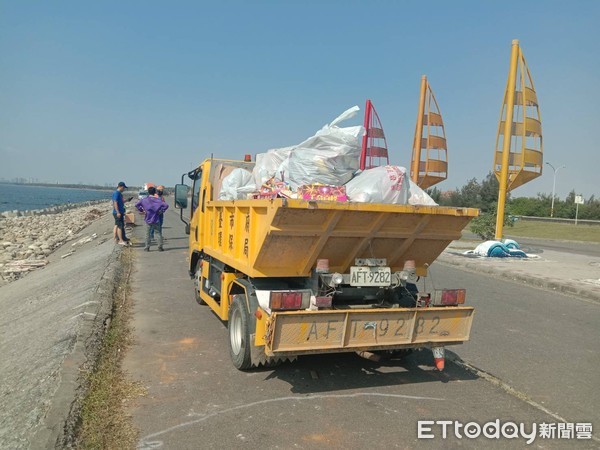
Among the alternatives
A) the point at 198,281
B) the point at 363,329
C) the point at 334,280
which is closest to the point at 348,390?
A: the point at 363,329

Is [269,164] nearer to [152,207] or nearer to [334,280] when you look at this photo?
[334,280]

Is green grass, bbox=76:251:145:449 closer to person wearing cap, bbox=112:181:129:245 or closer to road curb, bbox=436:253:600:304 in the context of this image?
person wearing cap, bbox=112:181:129:245

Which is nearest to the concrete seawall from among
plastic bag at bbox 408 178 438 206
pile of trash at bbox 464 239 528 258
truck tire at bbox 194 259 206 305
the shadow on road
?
truck tire at bbox 194 259 206 305

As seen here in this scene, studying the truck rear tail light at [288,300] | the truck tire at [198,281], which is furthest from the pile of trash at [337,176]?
the truck tire at [198,281]

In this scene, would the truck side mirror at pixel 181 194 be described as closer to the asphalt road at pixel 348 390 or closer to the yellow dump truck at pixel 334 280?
the asphalt road at pixel 348 390

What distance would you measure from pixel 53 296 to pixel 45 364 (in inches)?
207

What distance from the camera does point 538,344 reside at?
22.5 ft

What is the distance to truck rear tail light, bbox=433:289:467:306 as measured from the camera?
523 cm

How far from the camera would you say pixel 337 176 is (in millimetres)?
5449

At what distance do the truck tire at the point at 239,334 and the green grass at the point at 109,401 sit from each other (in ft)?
3.42

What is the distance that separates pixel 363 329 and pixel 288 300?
775 mm

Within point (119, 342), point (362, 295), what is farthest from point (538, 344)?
point (119, 342)

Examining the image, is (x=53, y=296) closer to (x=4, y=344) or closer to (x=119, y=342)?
(x=4, y=344)

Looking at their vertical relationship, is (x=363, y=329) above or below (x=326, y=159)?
below
